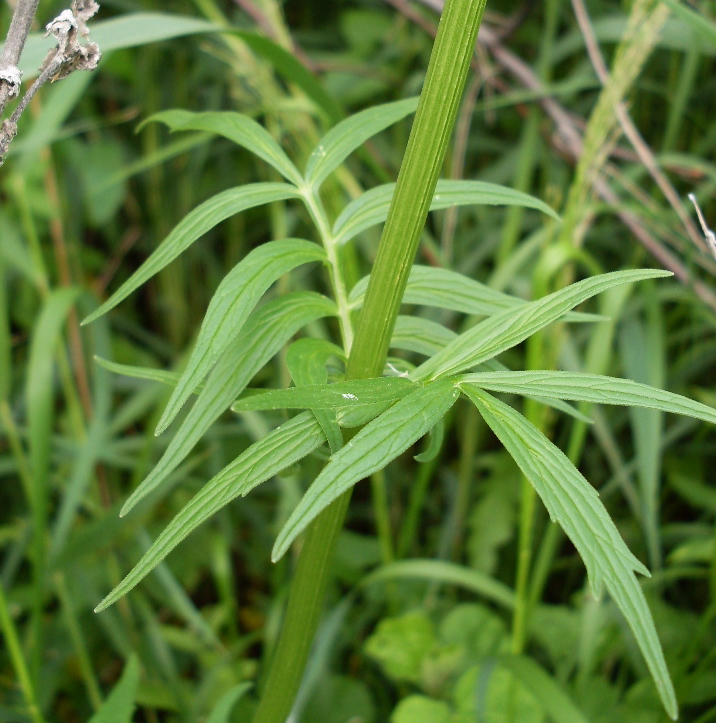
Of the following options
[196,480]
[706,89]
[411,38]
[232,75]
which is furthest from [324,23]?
[196,480]

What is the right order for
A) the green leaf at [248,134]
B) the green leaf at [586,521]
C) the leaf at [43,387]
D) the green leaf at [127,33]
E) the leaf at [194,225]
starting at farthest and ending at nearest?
the leaf at [43,387] → the green leaf at [127,33] → the green leaf at [248,134] → the leaf at [194,225] → the green leaf at [586,521]

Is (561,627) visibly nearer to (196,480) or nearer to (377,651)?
(377,651)

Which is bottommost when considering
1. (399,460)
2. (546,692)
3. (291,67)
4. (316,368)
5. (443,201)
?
(546,692)

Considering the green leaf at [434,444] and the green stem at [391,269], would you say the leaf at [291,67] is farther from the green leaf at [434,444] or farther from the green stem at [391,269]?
the green leaf at [434,444]

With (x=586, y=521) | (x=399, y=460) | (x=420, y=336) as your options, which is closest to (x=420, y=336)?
(x=420, y=336)

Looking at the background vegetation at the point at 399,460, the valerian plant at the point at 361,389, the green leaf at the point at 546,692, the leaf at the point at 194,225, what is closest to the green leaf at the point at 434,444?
the valerian plant at the point at 361,389

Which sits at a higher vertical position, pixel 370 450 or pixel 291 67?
pixel 291 67

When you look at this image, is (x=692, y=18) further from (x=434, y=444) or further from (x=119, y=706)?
(x=119, y=706)
